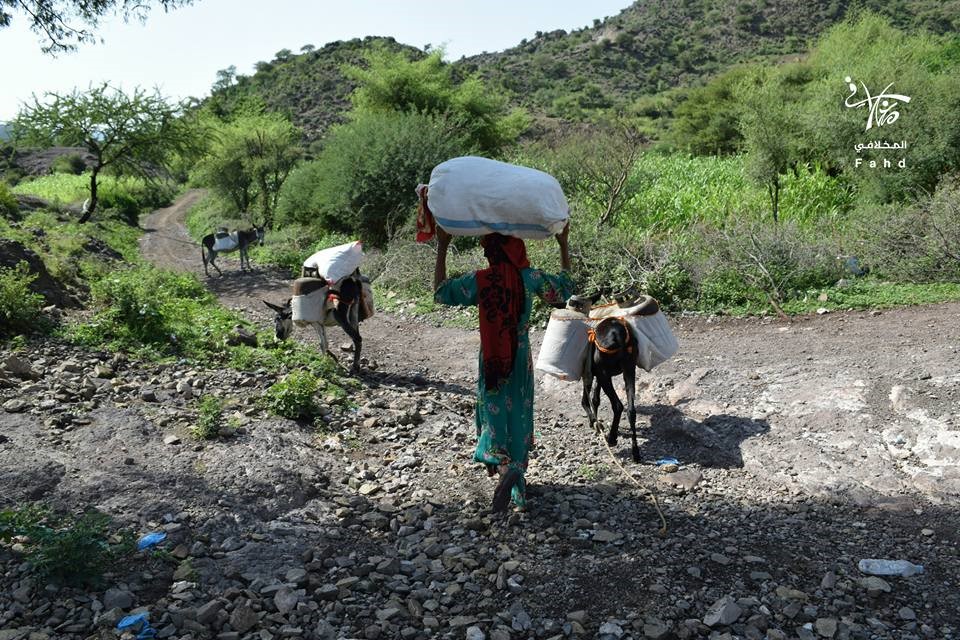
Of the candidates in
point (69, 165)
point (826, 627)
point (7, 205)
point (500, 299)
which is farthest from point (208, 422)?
point (69, 165)

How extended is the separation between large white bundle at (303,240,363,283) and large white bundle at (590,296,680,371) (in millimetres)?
3238

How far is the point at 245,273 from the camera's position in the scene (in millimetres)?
16469

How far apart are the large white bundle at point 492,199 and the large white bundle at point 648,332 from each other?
189cm

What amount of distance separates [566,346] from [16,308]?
616 centimetres

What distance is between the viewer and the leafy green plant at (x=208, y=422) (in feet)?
17.1

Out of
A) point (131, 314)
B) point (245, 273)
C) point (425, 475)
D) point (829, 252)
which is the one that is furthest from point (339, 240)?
point (425, 475)

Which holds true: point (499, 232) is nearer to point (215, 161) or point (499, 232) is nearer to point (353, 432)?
point (353, 432)

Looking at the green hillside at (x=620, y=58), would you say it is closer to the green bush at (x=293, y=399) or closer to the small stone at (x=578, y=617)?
the green bush at (x=293, y=399)

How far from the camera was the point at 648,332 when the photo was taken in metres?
5.54

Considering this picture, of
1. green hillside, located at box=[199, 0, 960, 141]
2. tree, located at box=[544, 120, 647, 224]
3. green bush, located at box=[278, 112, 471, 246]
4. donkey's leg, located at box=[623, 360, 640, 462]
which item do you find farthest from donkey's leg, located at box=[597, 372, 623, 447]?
green hillside, located at box=[199, 0, 960, 141]

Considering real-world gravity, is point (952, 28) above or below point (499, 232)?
above

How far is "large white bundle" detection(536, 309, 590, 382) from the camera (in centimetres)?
555

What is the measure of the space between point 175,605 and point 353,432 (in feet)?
9.30

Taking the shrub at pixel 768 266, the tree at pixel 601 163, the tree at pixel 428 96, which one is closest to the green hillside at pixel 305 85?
the tree at pixel 428 96
